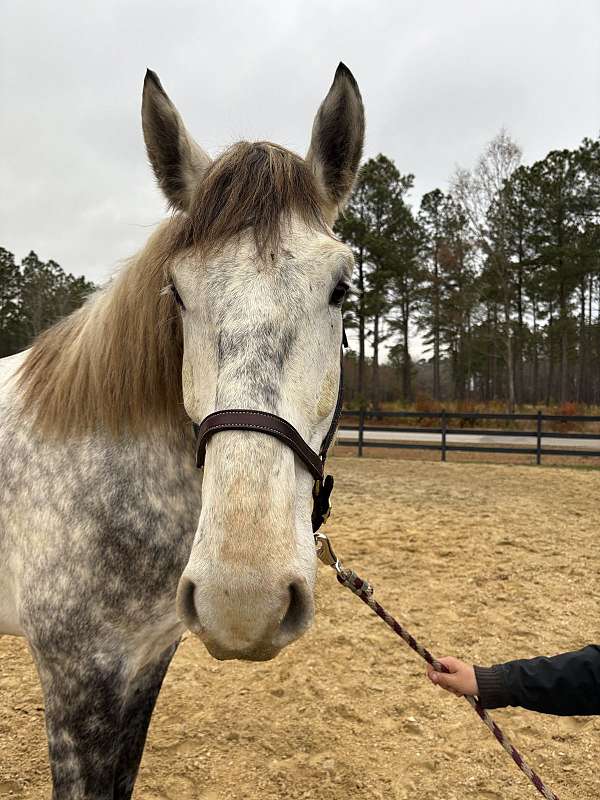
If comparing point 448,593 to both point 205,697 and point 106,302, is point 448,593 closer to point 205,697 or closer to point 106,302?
point 205,697

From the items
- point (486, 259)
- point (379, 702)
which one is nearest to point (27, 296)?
point (486, 259)

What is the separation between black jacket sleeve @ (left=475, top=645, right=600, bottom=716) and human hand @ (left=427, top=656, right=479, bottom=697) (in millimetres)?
37

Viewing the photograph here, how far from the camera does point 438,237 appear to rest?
29.8m

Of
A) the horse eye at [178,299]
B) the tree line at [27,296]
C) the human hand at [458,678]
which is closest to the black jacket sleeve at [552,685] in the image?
the human hand at [458,678]

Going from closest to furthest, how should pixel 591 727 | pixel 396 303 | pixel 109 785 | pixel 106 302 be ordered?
pixel 109 785 < pixel 106 302 < pixel 591 727 < pixel 396 303

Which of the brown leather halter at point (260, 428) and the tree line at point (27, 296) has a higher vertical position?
the tree line at point (27, 296)

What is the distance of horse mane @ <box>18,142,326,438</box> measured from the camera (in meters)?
1.51

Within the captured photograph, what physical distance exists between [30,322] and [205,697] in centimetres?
4030

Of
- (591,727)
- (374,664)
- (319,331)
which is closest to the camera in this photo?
(319,331)

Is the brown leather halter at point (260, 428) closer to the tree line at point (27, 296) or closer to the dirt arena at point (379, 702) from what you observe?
the dirt arena at point (379, 702)

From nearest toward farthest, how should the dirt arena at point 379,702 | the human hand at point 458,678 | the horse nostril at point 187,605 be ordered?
1. the horse nostril at point 187,605
2. the human hand at point 458,678
3. the dirt arena at point 379,702

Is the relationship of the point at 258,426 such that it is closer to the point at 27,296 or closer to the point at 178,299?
the point at 178,299

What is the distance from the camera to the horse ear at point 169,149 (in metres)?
1.68

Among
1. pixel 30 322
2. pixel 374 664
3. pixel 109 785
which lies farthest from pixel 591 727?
pixel 30 322
